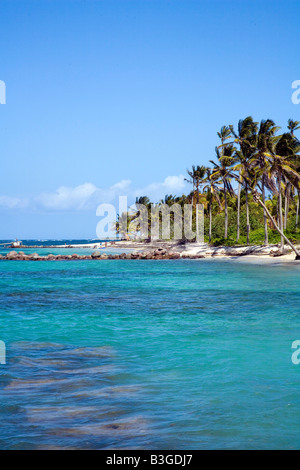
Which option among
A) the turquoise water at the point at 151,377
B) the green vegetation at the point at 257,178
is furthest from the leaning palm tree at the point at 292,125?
the turquoise water at the point at 151,377

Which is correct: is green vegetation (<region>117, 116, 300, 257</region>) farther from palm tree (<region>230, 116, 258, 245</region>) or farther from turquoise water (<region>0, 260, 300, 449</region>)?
turquoise water (<region>0, 260, 300, 449</region>)

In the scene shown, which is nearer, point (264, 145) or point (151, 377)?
point (151, 377)

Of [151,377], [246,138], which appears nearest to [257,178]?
[246,138]

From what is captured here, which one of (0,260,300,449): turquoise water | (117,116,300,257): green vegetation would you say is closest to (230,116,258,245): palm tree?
(117,116,300,257): green vegetation

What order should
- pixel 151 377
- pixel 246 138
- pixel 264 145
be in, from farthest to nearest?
pixel 246 138, pixel 264 145, pixel 151 377

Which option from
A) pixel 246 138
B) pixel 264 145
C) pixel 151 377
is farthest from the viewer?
pixel 246 138

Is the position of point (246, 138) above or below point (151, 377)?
above

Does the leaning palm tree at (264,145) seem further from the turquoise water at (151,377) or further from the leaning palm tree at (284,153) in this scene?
the turquoise water at (151,377)

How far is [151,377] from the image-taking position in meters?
9.27

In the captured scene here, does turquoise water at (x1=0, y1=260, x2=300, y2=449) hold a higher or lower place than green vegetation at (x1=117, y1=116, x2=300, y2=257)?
lower

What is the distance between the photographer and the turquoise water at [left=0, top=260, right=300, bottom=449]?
653cm

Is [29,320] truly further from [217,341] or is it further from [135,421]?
[135,421]

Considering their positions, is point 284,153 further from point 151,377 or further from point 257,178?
point 151,377
